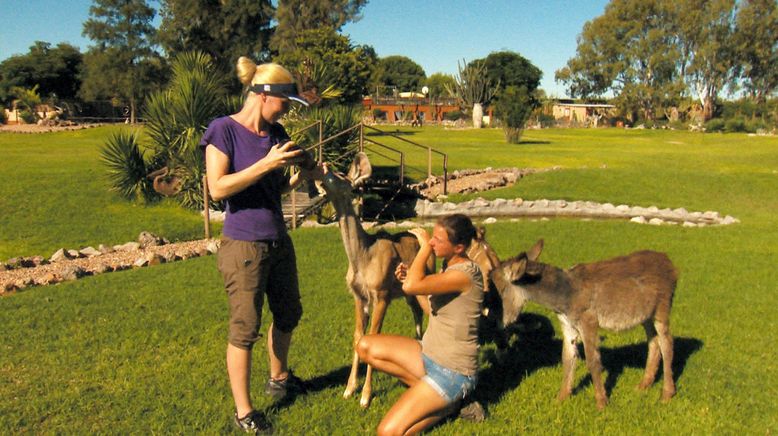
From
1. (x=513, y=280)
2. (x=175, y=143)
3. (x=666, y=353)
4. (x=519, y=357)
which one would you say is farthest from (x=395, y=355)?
(x=175, y=143)

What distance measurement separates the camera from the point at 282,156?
4129 millimetres

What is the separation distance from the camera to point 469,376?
4.73 meters

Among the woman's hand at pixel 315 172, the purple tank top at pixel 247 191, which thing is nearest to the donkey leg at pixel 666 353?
Result: the woman's hand at pixel 315 172

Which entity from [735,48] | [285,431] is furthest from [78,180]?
[735,48]

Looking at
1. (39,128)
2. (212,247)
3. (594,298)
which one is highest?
(39,128)

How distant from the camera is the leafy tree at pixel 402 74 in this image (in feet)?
496

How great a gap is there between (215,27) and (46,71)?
3496 centimetres

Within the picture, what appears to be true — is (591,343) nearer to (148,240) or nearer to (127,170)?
(148,240)

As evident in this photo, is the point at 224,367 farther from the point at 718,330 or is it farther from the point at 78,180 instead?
the point at 78,180

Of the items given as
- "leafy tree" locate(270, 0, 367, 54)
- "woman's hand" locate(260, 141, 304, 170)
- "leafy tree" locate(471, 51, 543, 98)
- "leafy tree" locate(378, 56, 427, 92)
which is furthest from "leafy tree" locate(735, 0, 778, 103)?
"woman's hand" locate(260, 141, 304, 170)

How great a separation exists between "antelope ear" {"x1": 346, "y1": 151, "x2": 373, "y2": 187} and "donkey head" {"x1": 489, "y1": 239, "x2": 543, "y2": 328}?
1.46 meters

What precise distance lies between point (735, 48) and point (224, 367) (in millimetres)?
97491

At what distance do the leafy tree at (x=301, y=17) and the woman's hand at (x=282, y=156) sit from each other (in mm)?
56075

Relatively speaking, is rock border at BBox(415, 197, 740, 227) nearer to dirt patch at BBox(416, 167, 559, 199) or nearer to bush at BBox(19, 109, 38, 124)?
dirt patch at BBox(416, 167, 559, 199)
